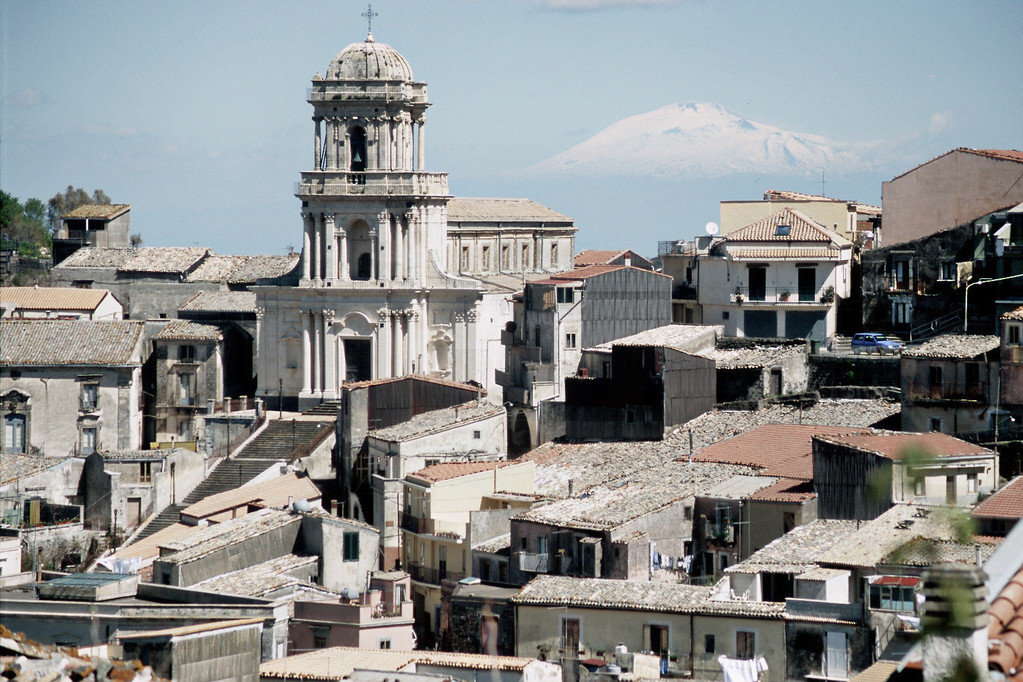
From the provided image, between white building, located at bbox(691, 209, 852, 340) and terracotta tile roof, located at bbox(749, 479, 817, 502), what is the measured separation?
16.8m

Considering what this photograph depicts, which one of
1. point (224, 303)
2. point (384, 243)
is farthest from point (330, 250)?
point (224, 303)

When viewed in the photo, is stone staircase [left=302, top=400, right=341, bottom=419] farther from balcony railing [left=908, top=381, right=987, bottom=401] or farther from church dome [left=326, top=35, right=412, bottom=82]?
balcony railing [left=908, top=381, right=987, bottom=401]

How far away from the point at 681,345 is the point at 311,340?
18.0 meters

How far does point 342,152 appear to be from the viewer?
69.4 metres

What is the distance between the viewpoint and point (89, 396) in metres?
65.1

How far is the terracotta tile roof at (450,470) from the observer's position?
48906mm

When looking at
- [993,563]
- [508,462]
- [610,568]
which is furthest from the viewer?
[508,462]

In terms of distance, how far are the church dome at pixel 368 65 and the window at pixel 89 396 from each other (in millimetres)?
14350

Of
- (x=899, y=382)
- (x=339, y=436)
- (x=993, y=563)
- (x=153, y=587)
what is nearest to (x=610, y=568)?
(x=153, y=587)

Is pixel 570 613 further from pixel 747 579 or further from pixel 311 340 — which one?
pixel 311 340

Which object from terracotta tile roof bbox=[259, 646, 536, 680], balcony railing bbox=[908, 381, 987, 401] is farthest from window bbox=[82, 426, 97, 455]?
terracotta tile roof bbox=[259, 646, 536, 680]

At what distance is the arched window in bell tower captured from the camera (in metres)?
69.8

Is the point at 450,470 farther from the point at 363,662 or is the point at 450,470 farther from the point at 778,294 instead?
the point at 363,662

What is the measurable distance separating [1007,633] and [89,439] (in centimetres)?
5560
